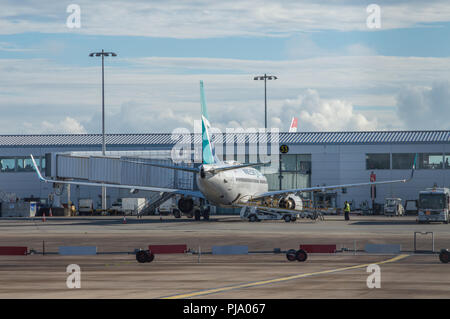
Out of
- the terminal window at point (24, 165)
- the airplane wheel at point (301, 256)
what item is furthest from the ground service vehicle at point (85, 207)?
the airplane wheel at point (301, 256)

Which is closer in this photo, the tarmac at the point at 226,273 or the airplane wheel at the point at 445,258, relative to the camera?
the tarmac at the point at 226,273

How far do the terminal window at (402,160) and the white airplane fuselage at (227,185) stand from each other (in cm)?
2829

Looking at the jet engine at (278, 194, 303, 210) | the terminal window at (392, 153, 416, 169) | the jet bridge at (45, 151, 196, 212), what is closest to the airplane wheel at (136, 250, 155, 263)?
the jet engine at (278, 194, 303, 210)

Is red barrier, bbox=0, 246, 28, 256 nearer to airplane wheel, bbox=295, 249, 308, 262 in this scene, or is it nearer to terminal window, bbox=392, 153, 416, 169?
airplane wheel, bbox=295, 249, 308, 262

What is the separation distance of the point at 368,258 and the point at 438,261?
3.18m

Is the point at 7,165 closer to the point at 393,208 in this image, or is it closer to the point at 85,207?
the point at 85,207

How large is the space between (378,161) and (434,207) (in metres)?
32.8

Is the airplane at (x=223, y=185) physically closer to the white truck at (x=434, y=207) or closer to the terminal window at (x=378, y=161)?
the white truck at (x=434, y=207)

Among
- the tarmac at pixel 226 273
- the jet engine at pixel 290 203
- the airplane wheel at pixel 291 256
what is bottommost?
the tarmac at pixel 226 273

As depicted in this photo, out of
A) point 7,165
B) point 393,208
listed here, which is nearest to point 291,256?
point 393,208

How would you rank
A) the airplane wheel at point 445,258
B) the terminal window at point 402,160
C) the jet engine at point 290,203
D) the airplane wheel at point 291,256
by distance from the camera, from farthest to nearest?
1. the terminal window at point 402,160
2. the jet engine at point 290,203
3. the airplane wheel at point 291,256
4. the airplane wheel at point 445,258

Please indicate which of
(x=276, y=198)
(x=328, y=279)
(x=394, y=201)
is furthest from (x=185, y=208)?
(x=328, y=279)

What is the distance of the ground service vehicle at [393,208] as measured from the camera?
305 feet

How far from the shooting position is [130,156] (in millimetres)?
99500
